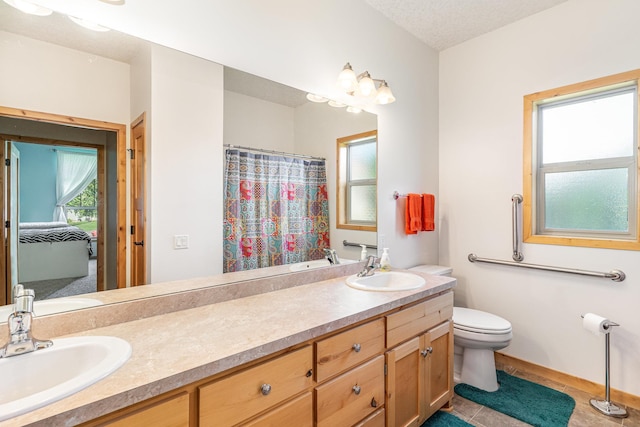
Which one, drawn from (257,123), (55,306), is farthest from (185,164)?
(55,306)

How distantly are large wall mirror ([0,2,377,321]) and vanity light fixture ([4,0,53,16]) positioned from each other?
17 millimetres

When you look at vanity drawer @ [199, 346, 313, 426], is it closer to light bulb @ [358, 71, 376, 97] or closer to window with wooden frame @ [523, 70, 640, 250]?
light bulb @ [358, 71, 376, 97]

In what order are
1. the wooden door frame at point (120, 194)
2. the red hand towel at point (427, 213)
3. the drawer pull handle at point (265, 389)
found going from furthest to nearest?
the red hand towel at point (427, 213), the wooden door frame at point (120, 194), the drawer pull handle at point (265, 389)

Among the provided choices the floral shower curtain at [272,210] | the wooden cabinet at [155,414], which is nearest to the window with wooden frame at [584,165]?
the floral shower curtain at [272,210]

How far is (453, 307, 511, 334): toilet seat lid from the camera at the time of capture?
6.77 ft

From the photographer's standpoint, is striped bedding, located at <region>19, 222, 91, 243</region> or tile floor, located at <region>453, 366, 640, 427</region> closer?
striped bedding, located at <region>19, 222, 91, 243</region>

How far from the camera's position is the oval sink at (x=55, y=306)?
3.41 ft

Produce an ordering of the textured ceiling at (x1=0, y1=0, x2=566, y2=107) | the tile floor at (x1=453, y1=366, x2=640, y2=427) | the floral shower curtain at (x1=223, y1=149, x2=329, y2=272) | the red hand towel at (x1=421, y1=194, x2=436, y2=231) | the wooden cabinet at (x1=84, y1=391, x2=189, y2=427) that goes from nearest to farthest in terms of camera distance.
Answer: the wooden cabinet at (x1=84, y1=391, x2=189, y2=427), the textured ceiling at (x1=0, y1=0, x2=566, y2=107), the floral shower curtain at (x1=223, y1=149, x2=329, y2=272), the tile floor at (x1=453, y1=366, x2=640, y2=427), the red hand towel at (x1=421, y1=194, x2=436, y2=231)

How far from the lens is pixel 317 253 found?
1.96 m

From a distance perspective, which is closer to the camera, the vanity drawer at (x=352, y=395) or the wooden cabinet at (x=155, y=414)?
the wooden cabinet at (x=155, y=414)

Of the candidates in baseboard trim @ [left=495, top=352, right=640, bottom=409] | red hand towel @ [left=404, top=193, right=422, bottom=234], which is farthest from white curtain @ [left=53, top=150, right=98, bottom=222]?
baseboard trim @ [left=495, top=352, right=640, bottom=409]

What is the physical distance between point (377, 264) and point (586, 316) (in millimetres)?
1354

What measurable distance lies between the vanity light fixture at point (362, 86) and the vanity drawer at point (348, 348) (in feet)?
4.64

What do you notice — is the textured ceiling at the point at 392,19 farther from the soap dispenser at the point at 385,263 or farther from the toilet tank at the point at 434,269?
the toilet tank at the point at 434,269
